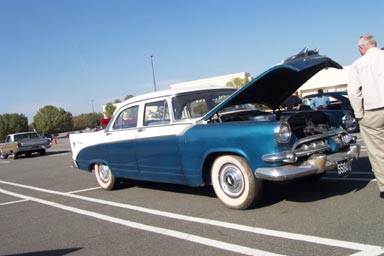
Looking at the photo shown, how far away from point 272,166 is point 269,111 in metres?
2.26

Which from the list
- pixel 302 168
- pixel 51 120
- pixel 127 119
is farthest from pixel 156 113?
pixel 51 120

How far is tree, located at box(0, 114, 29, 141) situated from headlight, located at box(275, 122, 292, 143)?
97433 millimetres

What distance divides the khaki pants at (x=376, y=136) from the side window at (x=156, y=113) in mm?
2860

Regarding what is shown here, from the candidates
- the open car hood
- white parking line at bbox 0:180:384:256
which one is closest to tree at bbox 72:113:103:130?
the open car hood

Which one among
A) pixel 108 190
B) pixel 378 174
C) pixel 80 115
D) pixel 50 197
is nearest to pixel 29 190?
pixel 50 197

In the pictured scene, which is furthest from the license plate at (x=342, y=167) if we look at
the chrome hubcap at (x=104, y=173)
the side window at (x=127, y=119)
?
the chrome hubcap at (x=104, y=173)

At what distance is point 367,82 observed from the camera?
5.25 m

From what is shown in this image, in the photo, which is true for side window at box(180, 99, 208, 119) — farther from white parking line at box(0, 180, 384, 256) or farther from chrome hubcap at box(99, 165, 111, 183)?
chrome hubcap at box(99, 165, 111, 183)

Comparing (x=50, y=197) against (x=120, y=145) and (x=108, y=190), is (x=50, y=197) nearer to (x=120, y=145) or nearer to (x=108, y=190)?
(x=108, y=190)

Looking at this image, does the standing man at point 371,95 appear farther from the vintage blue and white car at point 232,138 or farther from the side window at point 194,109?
the side window at point 194,109

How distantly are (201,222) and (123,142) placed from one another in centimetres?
265

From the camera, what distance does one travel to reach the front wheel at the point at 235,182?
18.1 feet

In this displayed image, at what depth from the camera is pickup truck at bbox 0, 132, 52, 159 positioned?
76.3ft

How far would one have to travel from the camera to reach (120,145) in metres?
7.70
